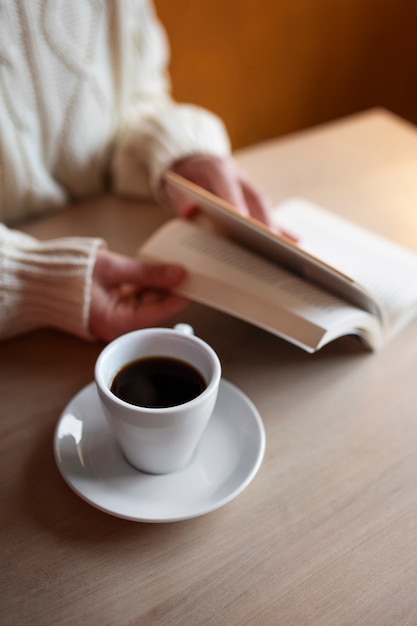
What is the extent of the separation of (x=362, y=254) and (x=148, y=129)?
37 cm

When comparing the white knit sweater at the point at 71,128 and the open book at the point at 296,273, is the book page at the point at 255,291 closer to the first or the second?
the open book at the point at 296,273

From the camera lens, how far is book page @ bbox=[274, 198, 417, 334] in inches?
27.3

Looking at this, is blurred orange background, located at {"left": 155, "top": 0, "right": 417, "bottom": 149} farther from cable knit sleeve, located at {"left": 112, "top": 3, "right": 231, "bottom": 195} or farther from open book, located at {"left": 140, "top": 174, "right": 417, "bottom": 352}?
open book, located at {"left": 140, "top": 174, "right": 417, "bottom": 352}

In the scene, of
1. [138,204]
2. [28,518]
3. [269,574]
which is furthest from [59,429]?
[138,204]

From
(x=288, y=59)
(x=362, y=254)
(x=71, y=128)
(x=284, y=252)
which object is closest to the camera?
(x=284, y=252)

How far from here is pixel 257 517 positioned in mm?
528

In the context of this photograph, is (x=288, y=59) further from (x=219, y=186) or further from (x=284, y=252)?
(x=284, y=252)

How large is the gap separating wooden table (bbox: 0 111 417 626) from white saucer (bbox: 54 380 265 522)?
2cm

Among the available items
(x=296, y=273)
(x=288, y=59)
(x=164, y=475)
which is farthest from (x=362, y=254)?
(x=288, y=59)

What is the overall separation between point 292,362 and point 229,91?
4.06ft

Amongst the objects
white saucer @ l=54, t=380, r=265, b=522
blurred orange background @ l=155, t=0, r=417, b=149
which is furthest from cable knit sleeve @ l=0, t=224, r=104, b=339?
blurred orange background @ l=155, t=0, r=417, b=149

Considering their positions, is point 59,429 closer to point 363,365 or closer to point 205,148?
point 363,365

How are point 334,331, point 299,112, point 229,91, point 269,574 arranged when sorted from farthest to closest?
point 299,112 < point 229,91 < point 334,331 < point 269,574

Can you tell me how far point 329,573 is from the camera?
0.49m
